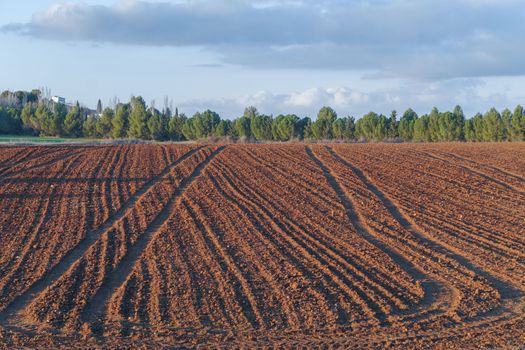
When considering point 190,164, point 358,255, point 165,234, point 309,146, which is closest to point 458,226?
point 358,255

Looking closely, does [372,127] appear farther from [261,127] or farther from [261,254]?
[261,254]

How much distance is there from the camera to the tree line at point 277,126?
224 feet

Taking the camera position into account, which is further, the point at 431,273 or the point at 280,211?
the point at 280,211

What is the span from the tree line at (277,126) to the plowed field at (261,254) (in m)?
36.5

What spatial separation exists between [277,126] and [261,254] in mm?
60926

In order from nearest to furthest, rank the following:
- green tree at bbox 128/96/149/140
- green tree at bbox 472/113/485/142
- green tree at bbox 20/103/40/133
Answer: green tree at bbox 472/113/485/142 → green tree at bbox 128/96/149/140 → green tree at bbox 20/103/40/133

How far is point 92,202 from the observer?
24.1 meters

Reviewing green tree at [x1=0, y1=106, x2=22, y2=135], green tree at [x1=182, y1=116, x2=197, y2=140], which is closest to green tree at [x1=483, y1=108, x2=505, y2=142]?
green tree at [x1=182, y1=116, x2=197, y2=140]

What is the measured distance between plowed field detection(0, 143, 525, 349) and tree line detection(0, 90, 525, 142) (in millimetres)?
36532

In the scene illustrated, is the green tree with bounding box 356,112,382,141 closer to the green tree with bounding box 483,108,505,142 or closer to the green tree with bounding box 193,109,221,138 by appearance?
the green tree with bounding box 483,108,505,142

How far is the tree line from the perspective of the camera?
68.3 m

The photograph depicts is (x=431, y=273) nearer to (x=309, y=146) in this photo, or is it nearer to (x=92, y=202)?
(x=92, y=202)

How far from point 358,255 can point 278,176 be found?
1193cm

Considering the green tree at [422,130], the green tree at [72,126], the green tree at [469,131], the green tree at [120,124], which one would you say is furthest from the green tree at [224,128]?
the green tree at [469,131]
